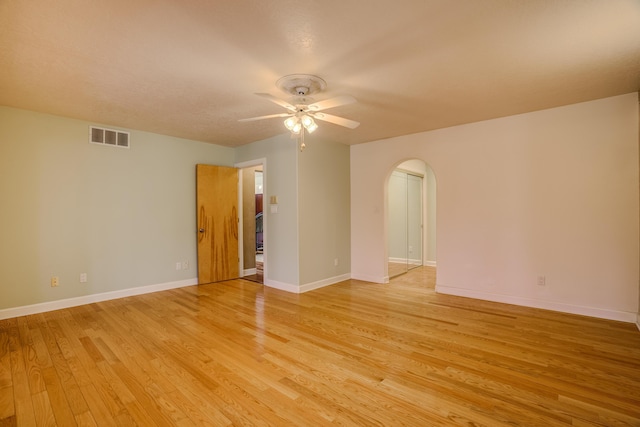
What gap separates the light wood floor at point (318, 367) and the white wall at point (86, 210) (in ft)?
1.81

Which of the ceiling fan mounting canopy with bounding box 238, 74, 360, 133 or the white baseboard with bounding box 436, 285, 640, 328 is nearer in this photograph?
the ceiling fan mounting canopy with bounding box 238, 74, 360, 133

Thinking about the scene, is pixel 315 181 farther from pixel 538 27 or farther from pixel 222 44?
pixel 538 27

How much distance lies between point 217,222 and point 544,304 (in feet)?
16.9

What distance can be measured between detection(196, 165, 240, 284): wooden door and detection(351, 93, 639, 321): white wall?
335cm

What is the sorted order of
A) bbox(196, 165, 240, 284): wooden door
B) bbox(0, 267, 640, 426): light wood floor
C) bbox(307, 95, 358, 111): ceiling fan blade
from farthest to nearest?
bbox(196, 165, 240, 284): wooden door < bbox(307, 95, 358, 111): ceiling fan blade < bbox(0, 267, 640, 426): light wood floor

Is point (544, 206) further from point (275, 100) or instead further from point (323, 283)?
point (275, 100)

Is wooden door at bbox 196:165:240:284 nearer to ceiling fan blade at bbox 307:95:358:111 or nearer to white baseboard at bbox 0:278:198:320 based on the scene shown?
white baseboard at bbox 0:278:198:320

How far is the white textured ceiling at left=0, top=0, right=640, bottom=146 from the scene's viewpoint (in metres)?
1.90

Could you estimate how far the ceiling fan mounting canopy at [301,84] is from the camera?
276 centimetres

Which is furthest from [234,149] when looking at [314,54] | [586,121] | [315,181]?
[586,121]

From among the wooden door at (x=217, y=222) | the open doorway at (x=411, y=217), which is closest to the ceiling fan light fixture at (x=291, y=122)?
the wooden door at (x=217, y=222)

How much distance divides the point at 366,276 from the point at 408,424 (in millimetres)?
3767

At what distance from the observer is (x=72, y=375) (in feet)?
7.64

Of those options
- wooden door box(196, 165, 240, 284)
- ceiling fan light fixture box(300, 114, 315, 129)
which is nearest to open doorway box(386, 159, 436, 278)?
wooden door box(196, 165, 240, 284)
